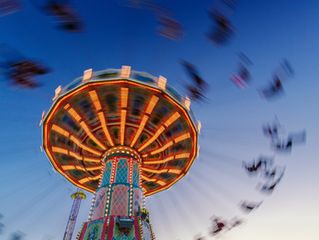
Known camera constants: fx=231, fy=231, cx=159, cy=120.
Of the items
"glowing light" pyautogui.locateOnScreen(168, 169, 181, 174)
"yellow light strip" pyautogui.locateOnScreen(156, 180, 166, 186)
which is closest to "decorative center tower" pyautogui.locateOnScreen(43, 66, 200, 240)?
"glowing light" pyautogui.locateOnScreen(168, 169, 181, 174)

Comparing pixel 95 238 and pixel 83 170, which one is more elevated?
pixel 83 170

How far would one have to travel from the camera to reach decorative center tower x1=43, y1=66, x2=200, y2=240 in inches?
493

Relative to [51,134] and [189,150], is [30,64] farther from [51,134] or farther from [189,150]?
[189,150]

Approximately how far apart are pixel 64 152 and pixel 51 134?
1790 mm

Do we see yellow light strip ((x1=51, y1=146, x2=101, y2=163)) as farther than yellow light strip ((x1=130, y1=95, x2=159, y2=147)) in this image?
Yes

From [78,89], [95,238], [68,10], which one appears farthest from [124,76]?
[95,238]

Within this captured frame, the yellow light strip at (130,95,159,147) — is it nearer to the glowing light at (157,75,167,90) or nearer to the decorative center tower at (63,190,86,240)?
the glowing light at (157,75,167,90)

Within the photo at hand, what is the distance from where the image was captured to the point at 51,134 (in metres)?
14.6

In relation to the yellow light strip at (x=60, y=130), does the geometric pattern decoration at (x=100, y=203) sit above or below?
below

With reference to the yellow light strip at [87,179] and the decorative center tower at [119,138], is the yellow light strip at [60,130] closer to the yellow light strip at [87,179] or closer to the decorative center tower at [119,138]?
the decorative center tower at [119,138]

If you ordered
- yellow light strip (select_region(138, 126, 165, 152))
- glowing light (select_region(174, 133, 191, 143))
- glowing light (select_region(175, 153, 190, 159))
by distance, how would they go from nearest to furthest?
yellow light strip (select_region(138, 126, 165, 152))
glowing light (select_region(174, 133, 191, 143))
glowing light (select_region(175, 153, 190, 159))

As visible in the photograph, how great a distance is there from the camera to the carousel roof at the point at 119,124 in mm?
12773

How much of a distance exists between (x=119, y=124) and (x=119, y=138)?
3.51 feet

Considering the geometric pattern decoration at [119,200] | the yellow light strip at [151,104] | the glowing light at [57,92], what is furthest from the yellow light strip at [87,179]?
the yellow light strip at [151,104]
